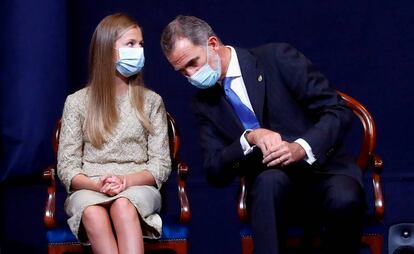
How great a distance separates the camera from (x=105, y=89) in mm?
4078

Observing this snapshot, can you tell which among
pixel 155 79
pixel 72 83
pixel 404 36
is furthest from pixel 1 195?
pixel 404 36

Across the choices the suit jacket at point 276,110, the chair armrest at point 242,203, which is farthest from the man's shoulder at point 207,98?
the chair armrest at point 242,203

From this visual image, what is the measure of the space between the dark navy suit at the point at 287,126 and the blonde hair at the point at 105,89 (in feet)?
1.07

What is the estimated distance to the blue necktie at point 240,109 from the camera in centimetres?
383

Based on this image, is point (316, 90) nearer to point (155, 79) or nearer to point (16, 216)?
point (155, 79)

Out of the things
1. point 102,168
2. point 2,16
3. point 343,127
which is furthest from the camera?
point 2,16

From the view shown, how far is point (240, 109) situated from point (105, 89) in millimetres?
653

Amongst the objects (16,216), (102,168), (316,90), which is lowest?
(16,216)

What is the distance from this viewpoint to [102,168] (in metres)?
4.02

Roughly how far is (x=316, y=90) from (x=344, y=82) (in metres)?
1.23

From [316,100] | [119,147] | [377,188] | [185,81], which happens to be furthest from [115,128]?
[377,188]

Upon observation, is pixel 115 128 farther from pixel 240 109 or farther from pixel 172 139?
pixel 240 109

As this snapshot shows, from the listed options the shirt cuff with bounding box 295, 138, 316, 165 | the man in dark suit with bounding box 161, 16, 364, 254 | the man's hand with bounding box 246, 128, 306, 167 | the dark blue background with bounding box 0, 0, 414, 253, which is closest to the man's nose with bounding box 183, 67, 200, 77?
the man in dark suit with bounding box 161, 16, 364, 254

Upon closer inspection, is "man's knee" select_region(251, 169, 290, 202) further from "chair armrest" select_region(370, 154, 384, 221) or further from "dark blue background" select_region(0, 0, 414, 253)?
"dark blue background" select_region(0, 0, 414, 253)
